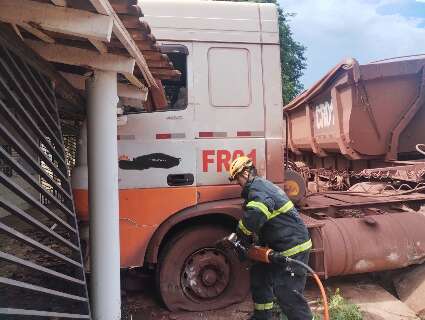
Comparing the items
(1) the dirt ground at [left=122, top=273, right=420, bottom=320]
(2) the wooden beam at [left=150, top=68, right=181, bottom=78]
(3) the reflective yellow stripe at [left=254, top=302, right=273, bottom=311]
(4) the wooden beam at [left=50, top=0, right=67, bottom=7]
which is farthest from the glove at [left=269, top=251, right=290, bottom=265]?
(4) the wooden beam at [left=50, top=0, right=67, bottom=7]

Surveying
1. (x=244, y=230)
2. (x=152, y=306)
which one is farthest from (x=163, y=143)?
(x=152, y=306)

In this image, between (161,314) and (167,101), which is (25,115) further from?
(161,314)

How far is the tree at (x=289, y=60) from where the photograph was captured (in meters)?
19.1

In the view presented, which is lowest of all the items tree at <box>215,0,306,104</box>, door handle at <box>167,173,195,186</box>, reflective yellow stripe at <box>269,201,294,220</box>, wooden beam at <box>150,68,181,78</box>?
reflective yellow stripe at <box>269,201,294,220</box>

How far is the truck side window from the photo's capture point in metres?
4.24

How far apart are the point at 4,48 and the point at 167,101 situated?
2044 mm

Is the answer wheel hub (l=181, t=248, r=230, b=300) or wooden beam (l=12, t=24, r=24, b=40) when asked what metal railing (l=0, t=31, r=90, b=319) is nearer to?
wooden beam (l=12, t=24, r=24, b=40)

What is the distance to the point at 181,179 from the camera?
4.26 m

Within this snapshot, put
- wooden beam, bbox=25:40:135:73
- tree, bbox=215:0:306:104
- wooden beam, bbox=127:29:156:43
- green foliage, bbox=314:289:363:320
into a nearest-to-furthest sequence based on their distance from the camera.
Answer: wooden beam, bbox=127:29:156:43
wooden beam, bbox=25:40:135:73
green foliage, bbox=314:289:363:320
tree, bbox=215:0:306:104

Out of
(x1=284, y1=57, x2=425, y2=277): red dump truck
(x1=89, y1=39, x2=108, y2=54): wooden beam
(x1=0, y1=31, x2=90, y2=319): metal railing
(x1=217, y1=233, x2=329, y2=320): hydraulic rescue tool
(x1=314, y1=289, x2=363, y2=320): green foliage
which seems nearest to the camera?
(x1=0, y1=31, x2=90, y2=319): metal railing

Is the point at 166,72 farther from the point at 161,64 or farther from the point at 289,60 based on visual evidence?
the point at 289,60

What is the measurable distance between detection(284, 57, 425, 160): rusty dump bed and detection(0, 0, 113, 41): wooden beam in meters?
3.86

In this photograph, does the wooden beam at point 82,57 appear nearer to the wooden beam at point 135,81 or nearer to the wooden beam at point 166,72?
the wooden beam at point 135,81

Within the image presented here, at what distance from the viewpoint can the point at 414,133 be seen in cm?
616
